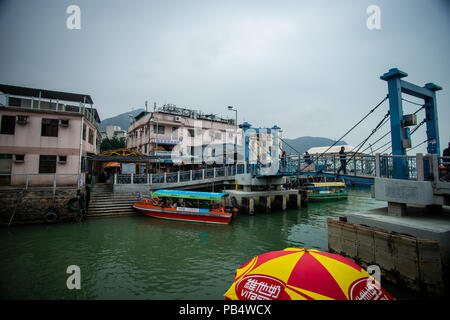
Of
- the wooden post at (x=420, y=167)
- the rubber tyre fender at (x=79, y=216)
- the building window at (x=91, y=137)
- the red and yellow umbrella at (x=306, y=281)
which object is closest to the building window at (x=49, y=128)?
the building window at (x=91, y=137)

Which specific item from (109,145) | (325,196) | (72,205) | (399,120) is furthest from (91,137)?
(325,196)

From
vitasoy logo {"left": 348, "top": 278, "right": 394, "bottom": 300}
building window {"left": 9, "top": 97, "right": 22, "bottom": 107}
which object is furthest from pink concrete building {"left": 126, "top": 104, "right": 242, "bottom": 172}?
vitasoy logo {"left": 348, "top": 278, "right": 394, "bottom": 300}

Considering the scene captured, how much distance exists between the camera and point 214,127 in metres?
34.5

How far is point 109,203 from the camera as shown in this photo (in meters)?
17.3

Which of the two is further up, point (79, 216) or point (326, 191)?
point (326, 191)

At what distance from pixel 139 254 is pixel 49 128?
45.9ft

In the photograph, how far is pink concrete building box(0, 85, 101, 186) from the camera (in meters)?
15.4

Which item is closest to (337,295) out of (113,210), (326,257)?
(326,257)

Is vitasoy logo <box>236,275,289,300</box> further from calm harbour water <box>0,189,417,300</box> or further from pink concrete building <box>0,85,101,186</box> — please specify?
pink concrete building <box>0,85,101,186</box>

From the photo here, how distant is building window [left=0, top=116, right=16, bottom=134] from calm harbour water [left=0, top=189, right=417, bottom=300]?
7544mm

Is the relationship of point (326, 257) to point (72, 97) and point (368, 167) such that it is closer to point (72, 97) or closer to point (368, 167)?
point (368, 167)

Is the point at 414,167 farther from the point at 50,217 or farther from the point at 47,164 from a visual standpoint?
the point at 47,164

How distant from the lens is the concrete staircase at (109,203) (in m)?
16.5
